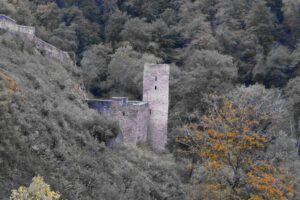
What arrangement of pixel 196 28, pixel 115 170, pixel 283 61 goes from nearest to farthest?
pixel 115 170, pixel 283 61, pixel 196 28

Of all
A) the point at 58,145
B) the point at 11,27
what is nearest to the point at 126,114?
the point at 11,27

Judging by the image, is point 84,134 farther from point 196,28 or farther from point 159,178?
point 196,28

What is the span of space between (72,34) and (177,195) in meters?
24.8

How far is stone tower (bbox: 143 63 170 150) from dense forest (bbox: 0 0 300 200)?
1318 millimetres

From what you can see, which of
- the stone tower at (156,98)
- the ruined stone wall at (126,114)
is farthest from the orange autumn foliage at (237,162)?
the stone tower at (156,98)

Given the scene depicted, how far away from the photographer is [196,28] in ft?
144

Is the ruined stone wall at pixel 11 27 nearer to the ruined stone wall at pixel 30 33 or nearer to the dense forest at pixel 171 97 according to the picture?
the ruined stone wall at pixel 30 33

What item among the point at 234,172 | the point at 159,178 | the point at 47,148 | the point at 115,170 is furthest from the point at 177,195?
the point at 47,148

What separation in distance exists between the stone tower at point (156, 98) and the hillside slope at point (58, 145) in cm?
245

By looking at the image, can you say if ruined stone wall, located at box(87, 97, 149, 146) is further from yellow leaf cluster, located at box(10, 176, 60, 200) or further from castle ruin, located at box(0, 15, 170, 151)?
yellow leaf cluster, located at box(10, 176, 60, 200)

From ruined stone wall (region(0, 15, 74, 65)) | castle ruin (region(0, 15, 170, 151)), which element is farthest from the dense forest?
castle ruin (region(0, 15, 170, 151))

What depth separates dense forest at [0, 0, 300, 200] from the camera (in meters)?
15.8

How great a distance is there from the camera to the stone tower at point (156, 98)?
2723 cm

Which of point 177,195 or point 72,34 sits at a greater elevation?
point 72,34
